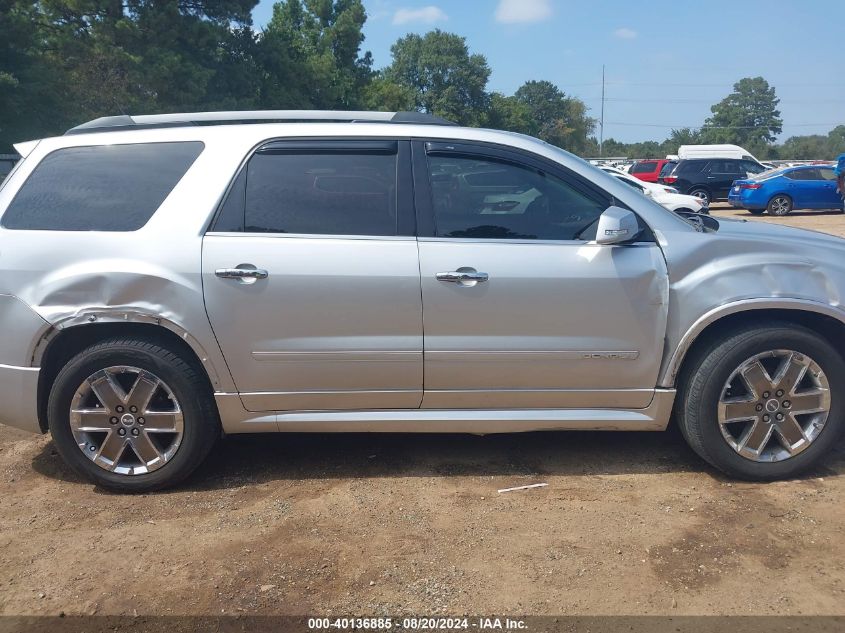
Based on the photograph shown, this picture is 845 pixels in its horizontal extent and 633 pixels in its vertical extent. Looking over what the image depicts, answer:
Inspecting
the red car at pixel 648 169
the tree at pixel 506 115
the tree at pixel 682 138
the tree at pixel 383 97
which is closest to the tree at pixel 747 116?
the tree at pixel 682 138

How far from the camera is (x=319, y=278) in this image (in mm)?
3359

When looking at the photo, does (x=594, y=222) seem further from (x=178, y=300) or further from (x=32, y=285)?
(x=32, y=285)

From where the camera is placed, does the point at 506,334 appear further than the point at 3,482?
No

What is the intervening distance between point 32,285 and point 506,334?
2.38 metres

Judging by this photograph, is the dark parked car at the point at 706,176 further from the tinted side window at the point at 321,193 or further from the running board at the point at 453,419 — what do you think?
the tinted side window at the point at 321,193

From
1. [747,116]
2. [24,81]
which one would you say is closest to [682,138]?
[747,116]

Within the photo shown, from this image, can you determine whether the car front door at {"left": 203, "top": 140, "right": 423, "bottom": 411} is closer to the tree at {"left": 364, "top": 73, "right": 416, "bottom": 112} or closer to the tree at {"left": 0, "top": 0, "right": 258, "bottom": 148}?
the tree at {"left": 0, "top": 0, "right": 258, "bottom": 148}

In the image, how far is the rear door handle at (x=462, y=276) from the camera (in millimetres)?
3357

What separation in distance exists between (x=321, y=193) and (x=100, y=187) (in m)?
1.15

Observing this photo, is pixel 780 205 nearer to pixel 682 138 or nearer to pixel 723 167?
pixel 723 167

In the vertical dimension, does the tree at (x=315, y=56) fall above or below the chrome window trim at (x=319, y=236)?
above

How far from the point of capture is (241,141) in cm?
355

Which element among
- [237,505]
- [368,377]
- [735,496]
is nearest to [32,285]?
[237,505]

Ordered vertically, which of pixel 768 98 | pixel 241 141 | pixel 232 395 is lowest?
pixel 232 395
